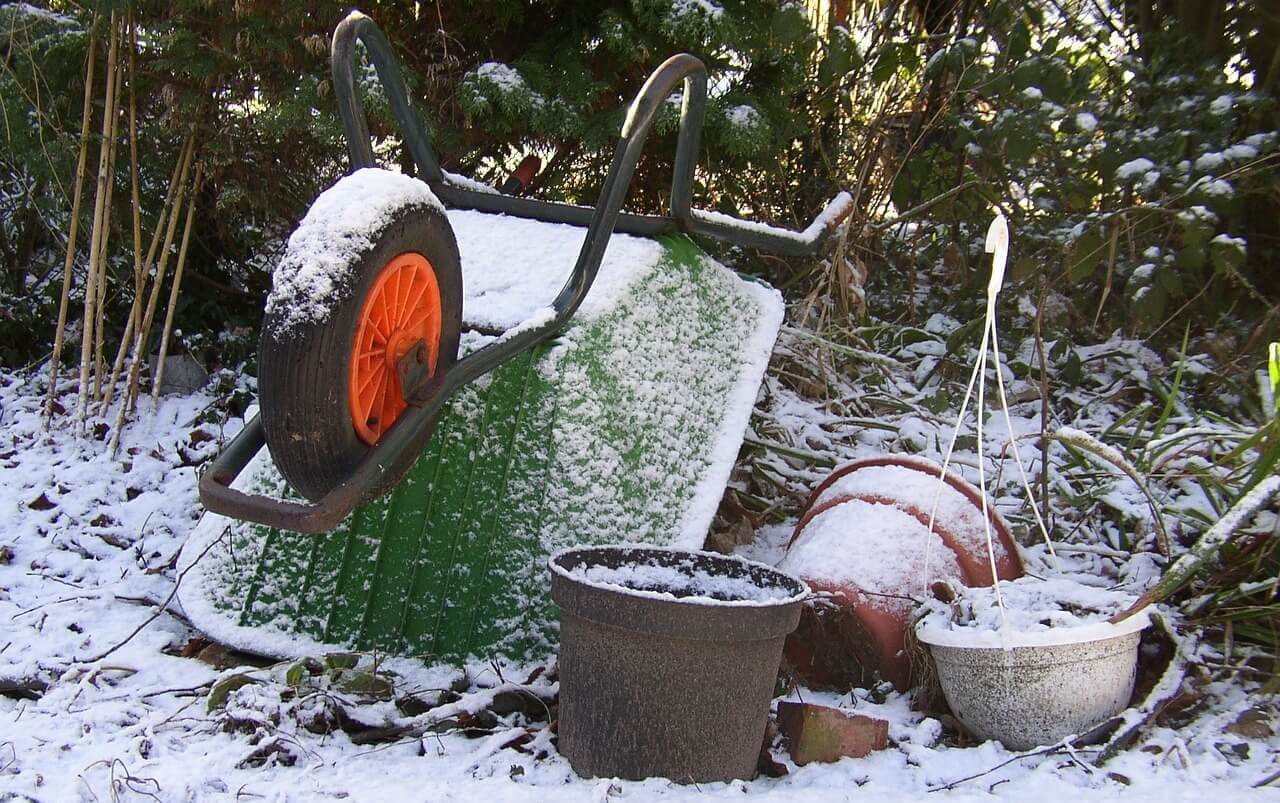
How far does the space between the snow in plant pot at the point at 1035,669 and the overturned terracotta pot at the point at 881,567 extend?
0.14 m

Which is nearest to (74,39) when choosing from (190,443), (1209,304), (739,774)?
(190,443)

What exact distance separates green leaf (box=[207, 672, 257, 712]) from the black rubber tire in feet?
1.09

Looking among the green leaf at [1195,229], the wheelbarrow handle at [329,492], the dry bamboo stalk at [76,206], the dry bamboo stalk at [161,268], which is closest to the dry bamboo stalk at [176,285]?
the dry bamboo stalk at [161,268]

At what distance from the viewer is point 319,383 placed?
1279mm

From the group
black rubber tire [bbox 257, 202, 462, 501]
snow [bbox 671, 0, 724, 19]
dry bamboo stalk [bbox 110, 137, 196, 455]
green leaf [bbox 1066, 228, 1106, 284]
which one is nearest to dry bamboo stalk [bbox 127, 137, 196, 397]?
dry bamboo stalk [bbox 110, 137, 196, 455]

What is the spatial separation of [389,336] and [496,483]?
33 centimetres

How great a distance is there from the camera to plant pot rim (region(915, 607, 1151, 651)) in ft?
4.84

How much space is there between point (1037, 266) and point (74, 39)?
263cm

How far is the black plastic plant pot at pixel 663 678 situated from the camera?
1290 millimetres

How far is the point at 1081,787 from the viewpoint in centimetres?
141

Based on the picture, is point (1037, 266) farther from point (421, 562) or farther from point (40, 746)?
point (40, 746)

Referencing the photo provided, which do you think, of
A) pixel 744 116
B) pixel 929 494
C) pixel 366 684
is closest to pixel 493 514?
pixel 366 684

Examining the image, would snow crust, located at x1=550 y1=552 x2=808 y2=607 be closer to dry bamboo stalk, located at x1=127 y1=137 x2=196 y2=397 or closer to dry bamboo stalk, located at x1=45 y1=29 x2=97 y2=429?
dry bamboo stalk, located at x1=127 y1=137 x2=196 y2=397

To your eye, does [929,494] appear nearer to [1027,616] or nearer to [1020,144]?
[1027,616]
